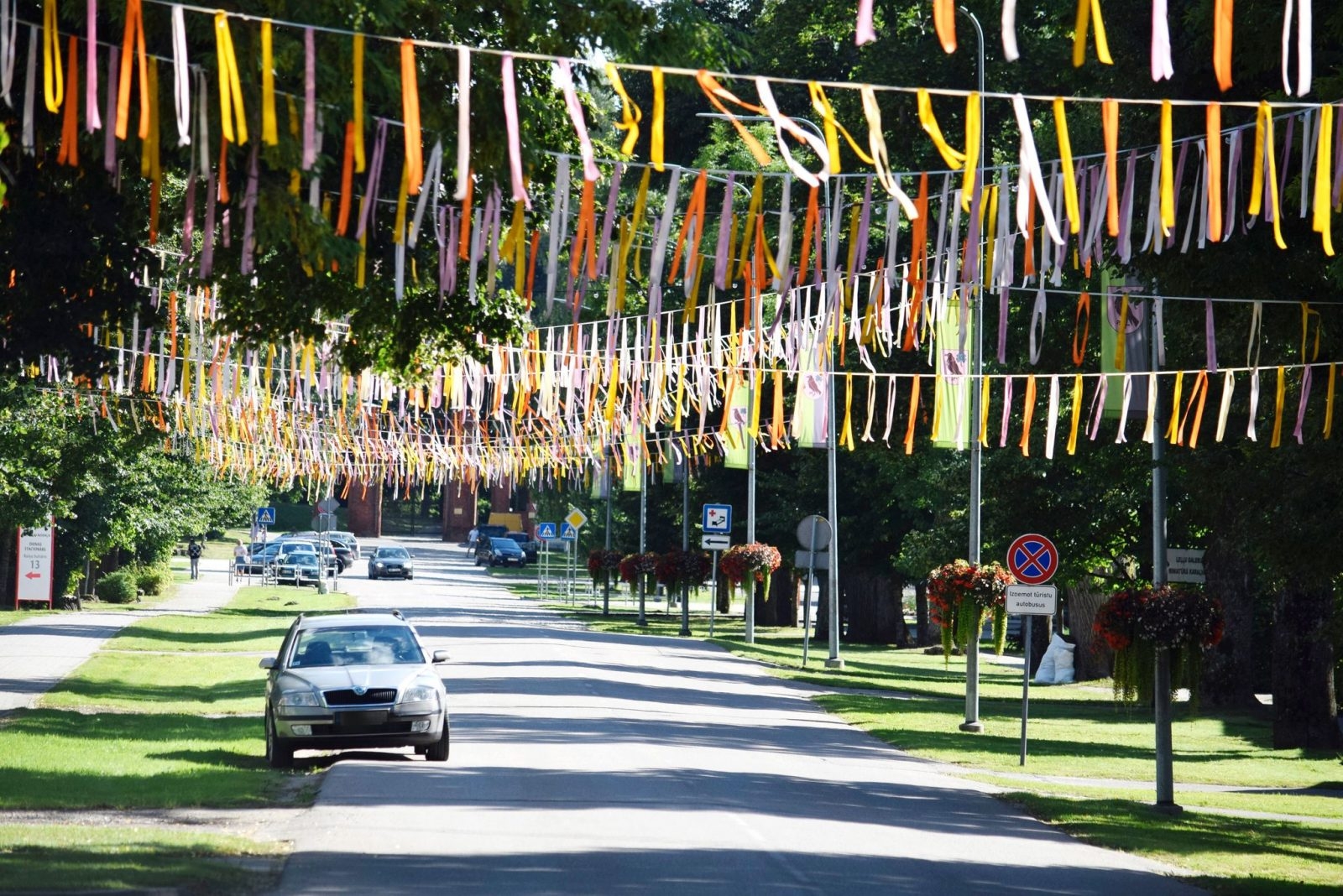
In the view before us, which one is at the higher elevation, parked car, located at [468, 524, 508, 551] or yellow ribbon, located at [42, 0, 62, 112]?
yellow ribbon, located at [42, 0, 62, 112]

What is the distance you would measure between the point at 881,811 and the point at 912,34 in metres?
20.3

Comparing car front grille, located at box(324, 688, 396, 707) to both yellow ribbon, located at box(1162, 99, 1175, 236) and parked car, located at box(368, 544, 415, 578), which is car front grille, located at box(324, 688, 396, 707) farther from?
parked car, located at box(368, 544, 415, 578)

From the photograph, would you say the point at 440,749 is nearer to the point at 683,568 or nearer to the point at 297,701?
the point at 297,701

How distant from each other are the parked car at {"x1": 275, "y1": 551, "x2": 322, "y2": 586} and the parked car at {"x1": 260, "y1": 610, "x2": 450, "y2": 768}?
51.8 m

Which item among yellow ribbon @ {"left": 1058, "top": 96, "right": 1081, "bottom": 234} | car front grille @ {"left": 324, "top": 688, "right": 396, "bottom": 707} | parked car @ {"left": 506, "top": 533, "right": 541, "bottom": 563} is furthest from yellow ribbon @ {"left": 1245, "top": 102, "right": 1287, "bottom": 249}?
parked car @ {"left": 506, "top": 533, "right": 541, "bottom": 563}

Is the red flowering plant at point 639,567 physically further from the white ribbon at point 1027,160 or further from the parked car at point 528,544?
the parked car at point 528,544

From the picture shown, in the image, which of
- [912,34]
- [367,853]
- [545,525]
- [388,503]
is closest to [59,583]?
[545,525]

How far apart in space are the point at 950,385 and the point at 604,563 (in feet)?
115

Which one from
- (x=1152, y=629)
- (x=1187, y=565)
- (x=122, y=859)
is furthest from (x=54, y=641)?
(x=122, y=859)

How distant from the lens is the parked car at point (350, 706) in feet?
54.7

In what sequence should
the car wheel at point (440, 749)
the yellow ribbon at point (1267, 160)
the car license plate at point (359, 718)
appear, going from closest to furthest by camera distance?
the yellow ribbon at point (1267, 160)
the car license plate at point (359, 718)
the car wheel at point (440, 749)

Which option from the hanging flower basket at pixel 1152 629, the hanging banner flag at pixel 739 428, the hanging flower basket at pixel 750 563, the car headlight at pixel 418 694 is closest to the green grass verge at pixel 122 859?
the car headlight at pixel 418 694

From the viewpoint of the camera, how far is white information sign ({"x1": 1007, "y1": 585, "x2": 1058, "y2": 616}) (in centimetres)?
2105

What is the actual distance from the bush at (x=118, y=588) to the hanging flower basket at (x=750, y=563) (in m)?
19.7
